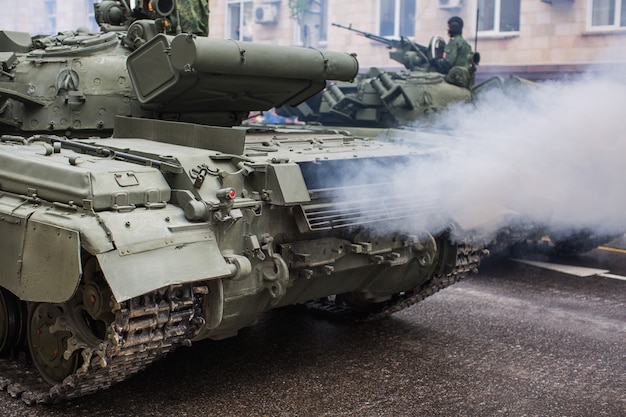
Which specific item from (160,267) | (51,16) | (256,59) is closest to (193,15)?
(256,59)

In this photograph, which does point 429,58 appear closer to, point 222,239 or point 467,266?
point 467,266

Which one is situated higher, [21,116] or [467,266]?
[21,116]

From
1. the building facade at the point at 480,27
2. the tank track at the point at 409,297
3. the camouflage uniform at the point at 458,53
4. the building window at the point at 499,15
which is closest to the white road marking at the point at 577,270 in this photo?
the tank track at the point at 409,297

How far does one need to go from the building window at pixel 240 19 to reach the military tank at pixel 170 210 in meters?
15.0

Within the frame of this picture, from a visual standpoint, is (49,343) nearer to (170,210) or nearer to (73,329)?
(73,329)

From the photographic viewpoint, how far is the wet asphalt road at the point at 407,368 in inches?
253

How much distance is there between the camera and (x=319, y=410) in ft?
20.8

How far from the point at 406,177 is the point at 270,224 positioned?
1477 millimetres

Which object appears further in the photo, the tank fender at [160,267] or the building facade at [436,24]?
the building facade at [436,24]

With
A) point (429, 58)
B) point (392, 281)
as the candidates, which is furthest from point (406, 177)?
point (429, 58)

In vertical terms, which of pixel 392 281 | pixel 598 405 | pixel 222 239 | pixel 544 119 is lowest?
pixel 598 405

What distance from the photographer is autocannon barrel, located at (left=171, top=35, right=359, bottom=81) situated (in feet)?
23.5

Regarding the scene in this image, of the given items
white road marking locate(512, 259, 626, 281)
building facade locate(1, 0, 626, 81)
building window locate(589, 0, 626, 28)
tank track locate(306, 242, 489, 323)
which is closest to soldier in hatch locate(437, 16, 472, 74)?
building facade locate(1, 0, 626, 81)

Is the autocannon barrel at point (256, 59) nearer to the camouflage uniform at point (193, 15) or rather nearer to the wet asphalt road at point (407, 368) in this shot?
the camouflage uniform at point (193, 15)
